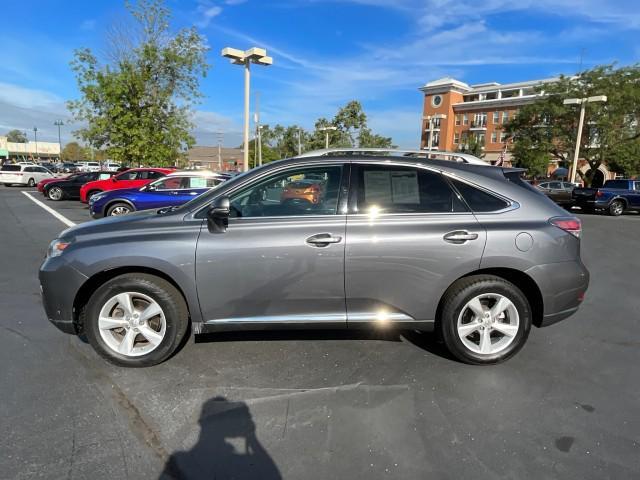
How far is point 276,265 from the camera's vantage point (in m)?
3.30

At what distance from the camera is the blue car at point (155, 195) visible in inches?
439

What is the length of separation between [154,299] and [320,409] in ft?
5.12

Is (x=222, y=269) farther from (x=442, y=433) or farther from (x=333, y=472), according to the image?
(x=442, y=433)

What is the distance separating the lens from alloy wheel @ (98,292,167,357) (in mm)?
3400

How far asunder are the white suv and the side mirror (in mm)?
31846

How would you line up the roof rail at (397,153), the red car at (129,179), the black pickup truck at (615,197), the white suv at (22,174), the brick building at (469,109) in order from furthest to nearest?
the brick building at (469,109), the white suv at (22,174), the black pickup truck at (615,197), the red car at (129,179), the roof rail at (397,153)

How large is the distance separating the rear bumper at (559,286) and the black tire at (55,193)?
21.8m

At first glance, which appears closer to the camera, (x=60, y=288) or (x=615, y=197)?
(x=60, y=288)

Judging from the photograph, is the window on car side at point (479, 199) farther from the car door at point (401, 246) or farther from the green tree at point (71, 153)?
the green tree at point (71, 153)

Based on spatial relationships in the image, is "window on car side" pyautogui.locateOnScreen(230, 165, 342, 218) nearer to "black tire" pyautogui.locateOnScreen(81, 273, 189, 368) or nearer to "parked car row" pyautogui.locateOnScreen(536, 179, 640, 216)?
"black tire" pyautogui.locateOnScreen(81, 273, 189, 368)

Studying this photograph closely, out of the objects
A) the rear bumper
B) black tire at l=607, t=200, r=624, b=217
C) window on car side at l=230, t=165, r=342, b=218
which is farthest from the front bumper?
black tire at l=607, t=200, r=624, b=217

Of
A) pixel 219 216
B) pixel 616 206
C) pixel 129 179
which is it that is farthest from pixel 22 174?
pixel 616 206

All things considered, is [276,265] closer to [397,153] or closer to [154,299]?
[154,299]

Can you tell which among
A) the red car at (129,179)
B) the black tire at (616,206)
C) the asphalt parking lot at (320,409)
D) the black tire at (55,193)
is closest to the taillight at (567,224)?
the asphalt parking lot at (320,409)
